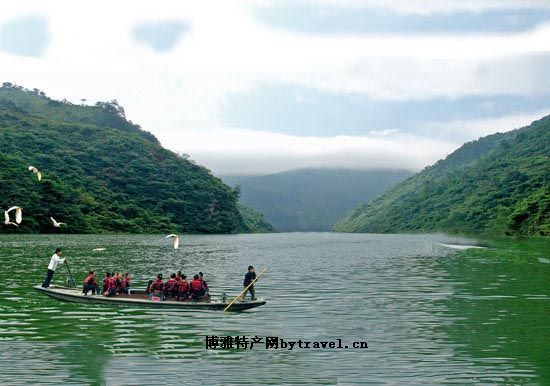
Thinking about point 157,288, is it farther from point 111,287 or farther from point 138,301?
point 111,287

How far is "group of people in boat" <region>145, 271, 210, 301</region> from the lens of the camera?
40281 millimetres

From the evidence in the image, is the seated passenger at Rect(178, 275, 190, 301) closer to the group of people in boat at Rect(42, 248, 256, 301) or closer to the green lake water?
the group of people in boat at Rect(42, 248, 256, 301)

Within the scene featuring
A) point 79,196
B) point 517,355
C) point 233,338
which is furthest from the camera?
point 79,196

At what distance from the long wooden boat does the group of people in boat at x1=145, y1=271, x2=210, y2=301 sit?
1.35 feet

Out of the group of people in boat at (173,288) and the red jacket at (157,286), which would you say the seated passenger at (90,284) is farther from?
the red jacket at (157,286)

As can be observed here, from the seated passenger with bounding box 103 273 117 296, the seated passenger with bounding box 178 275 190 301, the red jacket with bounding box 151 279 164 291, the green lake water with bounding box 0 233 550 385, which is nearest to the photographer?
the green lake water with bounding box 0 233 550 385

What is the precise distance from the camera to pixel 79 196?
182m

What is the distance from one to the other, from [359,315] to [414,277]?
2676 cm

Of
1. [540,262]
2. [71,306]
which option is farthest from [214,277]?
[540,262]

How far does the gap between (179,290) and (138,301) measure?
2480 mm

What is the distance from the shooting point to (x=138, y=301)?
40.1m

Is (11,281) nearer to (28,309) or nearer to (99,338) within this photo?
(28,309)

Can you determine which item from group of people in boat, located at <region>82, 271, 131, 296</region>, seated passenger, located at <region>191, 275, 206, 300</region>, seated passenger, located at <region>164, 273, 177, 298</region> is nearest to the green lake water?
group of people in boat, located at <region>82, 271, 131, 296</region>

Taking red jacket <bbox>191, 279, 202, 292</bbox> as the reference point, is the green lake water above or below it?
below
